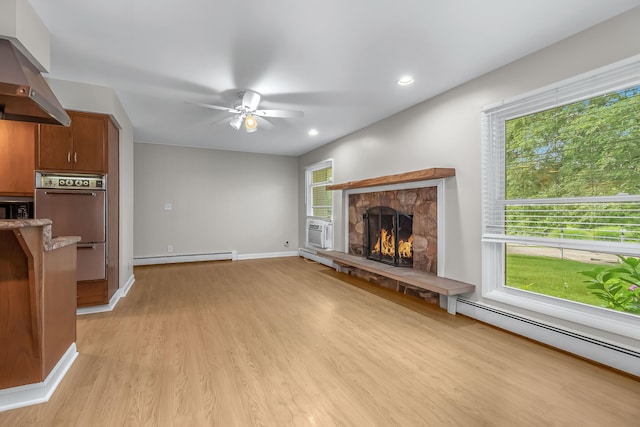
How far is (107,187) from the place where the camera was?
3.28 m

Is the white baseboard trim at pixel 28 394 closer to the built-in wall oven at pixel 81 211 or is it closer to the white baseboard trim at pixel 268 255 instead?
the built-in wall oven at pixel 81 211

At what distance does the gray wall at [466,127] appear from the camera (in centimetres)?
217

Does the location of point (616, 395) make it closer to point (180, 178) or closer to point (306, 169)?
point (306, 169)

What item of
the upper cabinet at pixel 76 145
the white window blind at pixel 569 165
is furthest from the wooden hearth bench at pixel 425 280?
the upper cabinet at pixel 76 145

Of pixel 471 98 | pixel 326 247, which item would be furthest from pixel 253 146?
pixel 471 98

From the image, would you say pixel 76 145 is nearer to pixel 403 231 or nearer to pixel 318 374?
pixel 318 374

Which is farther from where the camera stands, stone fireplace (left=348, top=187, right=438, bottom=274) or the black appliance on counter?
stone fireplace (left=348, top=187, right=438, bottom=274)

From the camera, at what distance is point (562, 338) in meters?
2.35

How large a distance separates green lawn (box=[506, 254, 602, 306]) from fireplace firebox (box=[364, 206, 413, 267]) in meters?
1.32

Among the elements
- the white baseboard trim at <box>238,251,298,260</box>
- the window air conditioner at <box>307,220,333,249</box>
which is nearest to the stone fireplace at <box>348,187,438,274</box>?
the window air conditioner at <box>307,220,333,249</box>

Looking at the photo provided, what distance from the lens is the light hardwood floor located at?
161 cm

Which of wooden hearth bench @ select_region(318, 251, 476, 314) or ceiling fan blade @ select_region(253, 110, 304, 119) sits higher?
ceiling fan blade @ select_region(253, 110, 304, 119)

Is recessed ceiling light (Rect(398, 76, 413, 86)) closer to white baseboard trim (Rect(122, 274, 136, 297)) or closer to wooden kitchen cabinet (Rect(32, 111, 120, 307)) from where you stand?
wooden kitchen cabinet (Rect(32, 111, 120, 307))

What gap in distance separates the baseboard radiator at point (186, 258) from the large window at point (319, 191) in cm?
204
